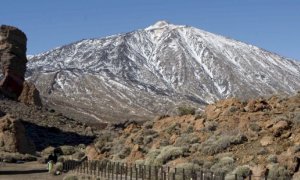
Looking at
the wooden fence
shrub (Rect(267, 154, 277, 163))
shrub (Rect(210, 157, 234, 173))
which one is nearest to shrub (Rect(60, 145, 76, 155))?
the wooden fence

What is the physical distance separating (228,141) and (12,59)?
7125 centimetres

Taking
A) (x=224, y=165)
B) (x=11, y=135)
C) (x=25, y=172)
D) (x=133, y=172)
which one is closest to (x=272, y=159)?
(x=224, y=165)

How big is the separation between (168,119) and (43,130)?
3932 centimetres

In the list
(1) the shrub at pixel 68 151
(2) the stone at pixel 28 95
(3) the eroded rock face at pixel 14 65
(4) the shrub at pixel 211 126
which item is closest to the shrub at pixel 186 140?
(4) the shrub at pixel 211 126

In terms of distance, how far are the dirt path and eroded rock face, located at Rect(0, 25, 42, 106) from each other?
1890 inches

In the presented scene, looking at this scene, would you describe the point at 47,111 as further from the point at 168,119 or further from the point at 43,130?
the point at 168,119

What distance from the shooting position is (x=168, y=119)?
49.1 m

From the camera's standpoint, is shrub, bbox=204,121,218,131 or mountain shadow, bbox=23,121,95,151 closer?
Answer: shrub, bbox=204,121,218,131

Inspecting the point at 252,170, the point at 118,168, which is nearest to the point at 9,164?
the point at 118,168

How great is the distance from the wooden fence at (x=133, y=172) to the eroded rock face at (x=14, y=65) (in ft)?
188

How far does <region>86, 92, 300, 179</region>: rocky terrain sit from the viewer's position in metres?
29.2

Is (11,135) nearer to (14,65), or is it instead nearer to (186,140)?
(186,140)

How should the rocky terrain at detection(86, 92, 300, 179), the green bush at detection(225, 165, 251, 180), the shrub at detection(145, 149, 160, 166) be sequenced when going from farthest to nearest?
the shrub at detection(145, 149, 160, 166)
the rocky terrain at detection(86, 92, 300, 179)
the green bush at detection(225, 165, 251, 180)

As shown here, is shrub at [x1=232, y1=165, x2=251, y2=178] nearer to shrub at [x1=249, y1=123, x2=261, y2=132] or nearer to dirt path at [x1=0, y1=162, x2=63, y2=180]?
shrub at [x1=249, y1=123, x2=261, y2=132]
